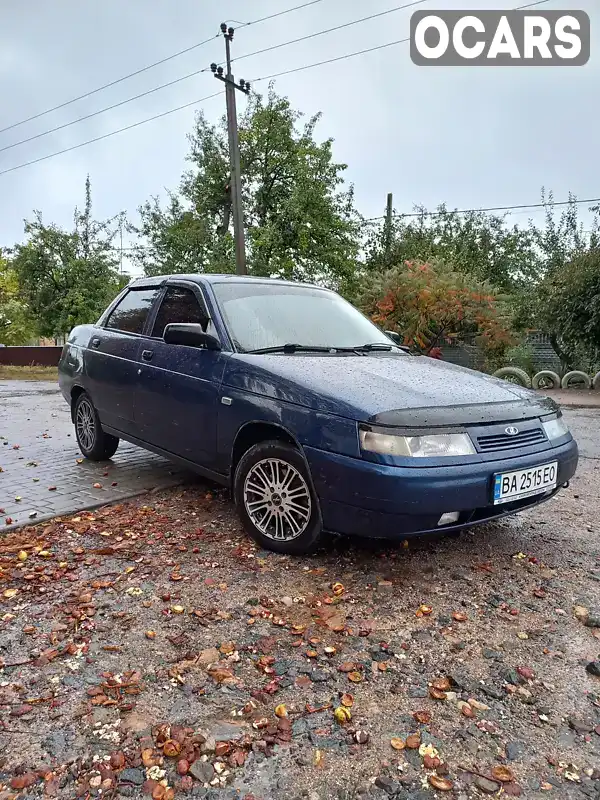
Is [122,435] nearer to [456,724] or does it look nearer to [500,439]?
[500,439]

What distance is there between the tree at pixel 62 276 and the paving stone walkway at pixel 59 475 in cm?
1871

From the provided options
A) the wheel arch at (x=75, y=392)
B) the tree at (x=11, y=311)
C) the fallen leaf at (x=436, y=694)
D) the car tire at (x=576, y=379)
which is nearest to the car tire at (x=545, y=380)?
the car tire at (x=576, y=379)

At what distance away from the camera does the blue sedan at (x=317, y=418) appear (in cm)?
289

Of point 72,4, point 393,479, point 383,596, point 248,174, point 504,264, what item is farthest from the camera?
point 504,264

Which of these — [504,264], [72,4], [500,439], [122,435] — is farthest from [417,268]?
[504,264]

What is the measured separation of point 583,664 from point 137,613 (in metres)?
2.02

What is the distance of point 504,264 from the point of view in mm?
31453

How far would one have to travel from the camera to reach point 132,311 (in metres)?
5.12

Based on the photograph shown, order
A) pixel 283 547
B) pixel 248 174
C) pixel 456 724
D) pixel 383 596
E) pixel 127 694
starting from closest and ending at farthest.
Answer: pixel 456 724, pixel 127 694, pixel 383 596, pixel 283 547, pixel 248 174

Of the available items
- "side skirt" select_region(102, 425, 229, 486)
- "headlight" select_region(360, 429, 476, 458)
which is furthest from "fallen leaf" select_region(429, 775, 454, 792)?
"side skirt" select_region(102, 425, 229, 486)

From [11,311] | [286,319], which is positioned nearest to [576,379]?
[286,319]

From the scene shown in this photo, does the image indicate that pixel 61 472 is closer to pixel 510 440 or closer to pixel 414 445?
pixel 414 445

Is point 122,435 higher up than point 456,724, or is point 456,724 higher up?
point 122,435

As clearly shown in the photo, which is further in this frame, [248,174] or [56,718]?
[248,174]
